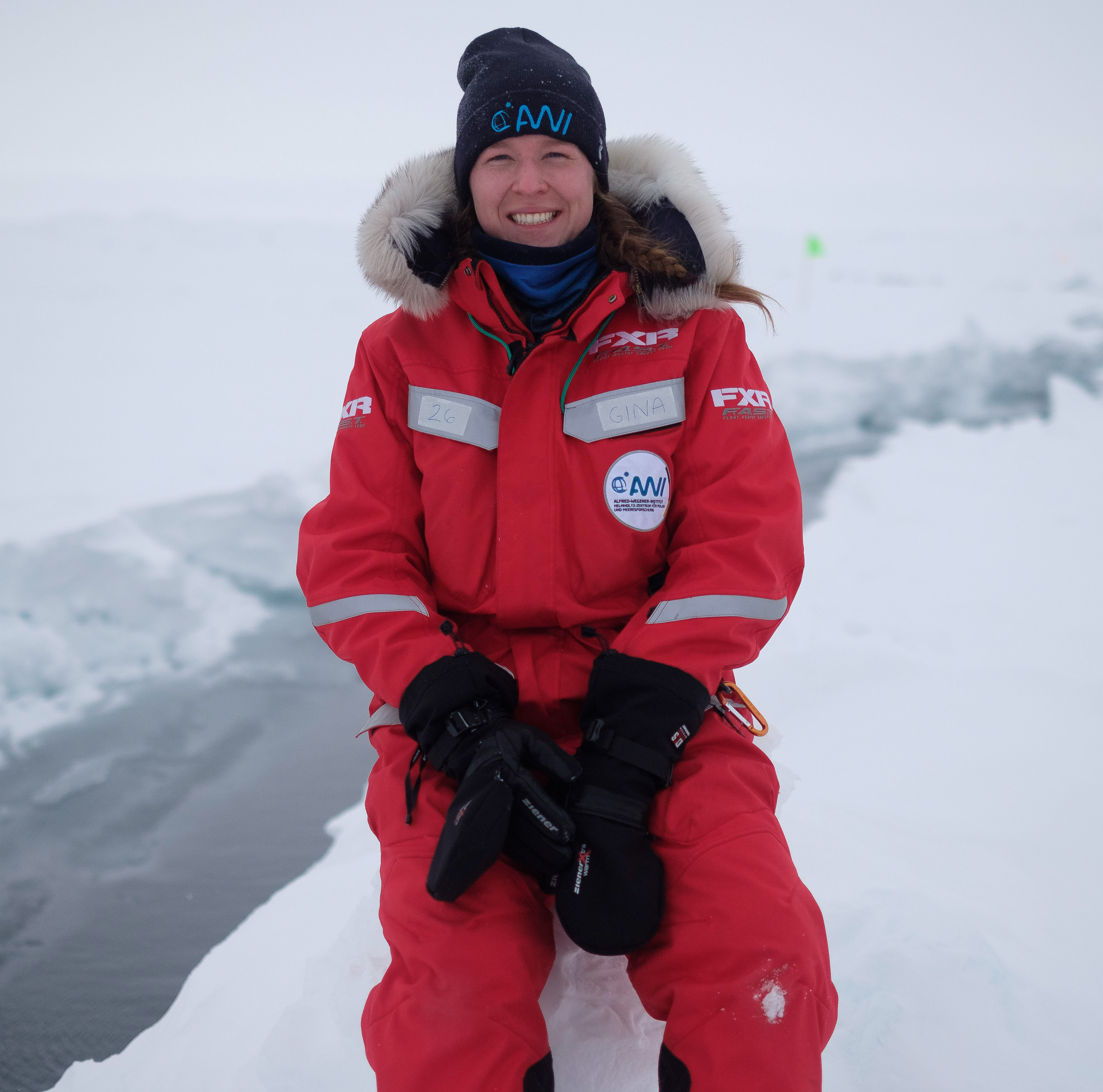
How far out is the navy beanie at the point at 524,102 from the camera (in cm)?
125

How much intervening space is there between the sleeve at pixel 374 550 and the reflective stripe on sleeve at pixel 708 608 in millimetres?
314

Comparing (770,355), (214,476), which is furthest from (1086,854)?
(770,355)

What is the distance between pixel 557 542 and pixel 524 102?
0.70 m

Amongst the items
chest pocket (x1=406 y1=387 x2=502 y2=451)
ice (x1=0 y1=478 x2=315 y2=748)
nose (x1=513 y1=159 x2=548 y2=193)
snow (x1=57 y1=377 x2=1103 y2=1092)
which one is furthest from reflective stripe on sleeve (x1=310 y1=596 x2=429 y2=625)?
ice (x1=0 y1=478 x2=315 y2=748)

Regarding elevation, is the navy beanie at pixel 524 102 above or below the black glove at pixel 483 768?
above

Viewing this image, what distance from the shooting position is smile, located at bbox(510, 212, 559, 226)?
1.27 m

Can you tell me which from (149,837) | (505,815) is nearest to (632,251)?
(505,815)

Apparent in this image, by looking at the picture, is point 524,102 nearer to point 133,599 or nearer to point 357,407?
point 357,407

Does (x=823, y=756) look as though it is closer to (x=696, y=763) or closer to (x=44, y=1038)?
(x=696, y=763)

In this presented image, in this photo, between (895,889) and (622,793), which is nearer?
(622,793)

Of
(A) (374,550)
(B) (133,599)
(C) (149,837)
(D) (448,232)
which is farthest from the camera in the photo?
(B) (133,599)

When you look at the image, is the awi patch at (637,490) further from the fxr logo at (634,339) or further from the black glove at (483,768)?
the black glove at (483,768)

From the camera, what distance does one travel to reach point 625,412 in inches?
47.7

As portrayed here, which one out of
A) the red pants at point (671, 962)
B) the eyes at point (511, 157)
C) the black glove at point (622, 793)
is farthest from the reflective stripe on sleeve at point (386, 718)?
the eyes at point (511, 157)
